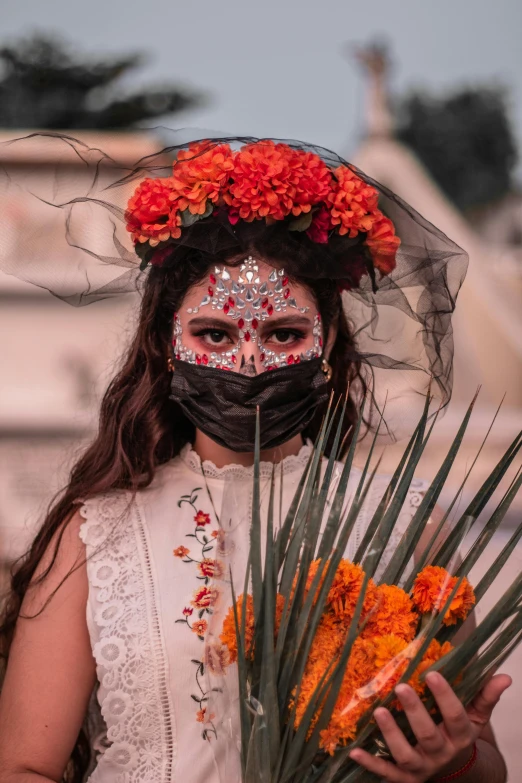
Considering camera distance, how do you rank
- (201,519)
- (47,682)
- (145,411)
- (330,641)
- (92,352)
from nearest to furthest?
(330,641) < (47,682) < (201,519) < (145,411) < (92,352)

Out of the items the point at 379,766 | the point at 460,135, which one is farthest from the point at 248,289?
the point at 460,135

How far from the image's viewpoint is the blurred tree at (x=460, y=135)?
2425 centimetres

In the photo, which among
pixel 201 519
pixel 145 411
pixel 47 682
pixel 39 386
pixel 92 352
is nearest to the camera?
pixel 47 682

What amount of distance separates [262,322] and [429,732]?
913mm

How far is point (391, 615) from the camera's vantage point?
138cm

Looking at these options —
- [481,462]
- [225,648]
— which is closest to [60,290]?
[225,648]

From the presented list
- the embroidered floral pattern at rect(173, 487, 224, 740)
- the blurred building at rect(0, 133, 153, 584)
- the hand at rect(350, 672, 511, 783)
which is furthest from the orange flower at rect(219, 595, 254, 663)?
the blurred building at rect(0, 133, 153, 584)

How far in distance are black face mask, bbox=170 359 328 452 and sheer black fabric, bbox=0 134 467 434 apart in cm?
24

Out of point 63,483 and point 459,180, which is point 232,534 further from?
point 459,180

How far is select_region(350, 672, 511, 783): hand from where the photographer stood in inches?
51.4

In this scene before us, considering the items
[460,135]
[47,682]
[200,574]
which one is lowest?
[47,682]

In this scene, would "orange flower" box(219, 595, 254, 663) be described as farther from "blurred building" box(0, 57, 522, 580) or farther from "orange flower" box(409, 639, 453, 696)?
"blurred building" box(0, 57, 522, 580)

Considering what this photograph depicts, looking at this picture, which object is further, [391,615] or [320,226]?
[320,226]

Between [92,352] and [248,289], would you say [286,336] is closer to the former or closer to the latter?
[248,289]
